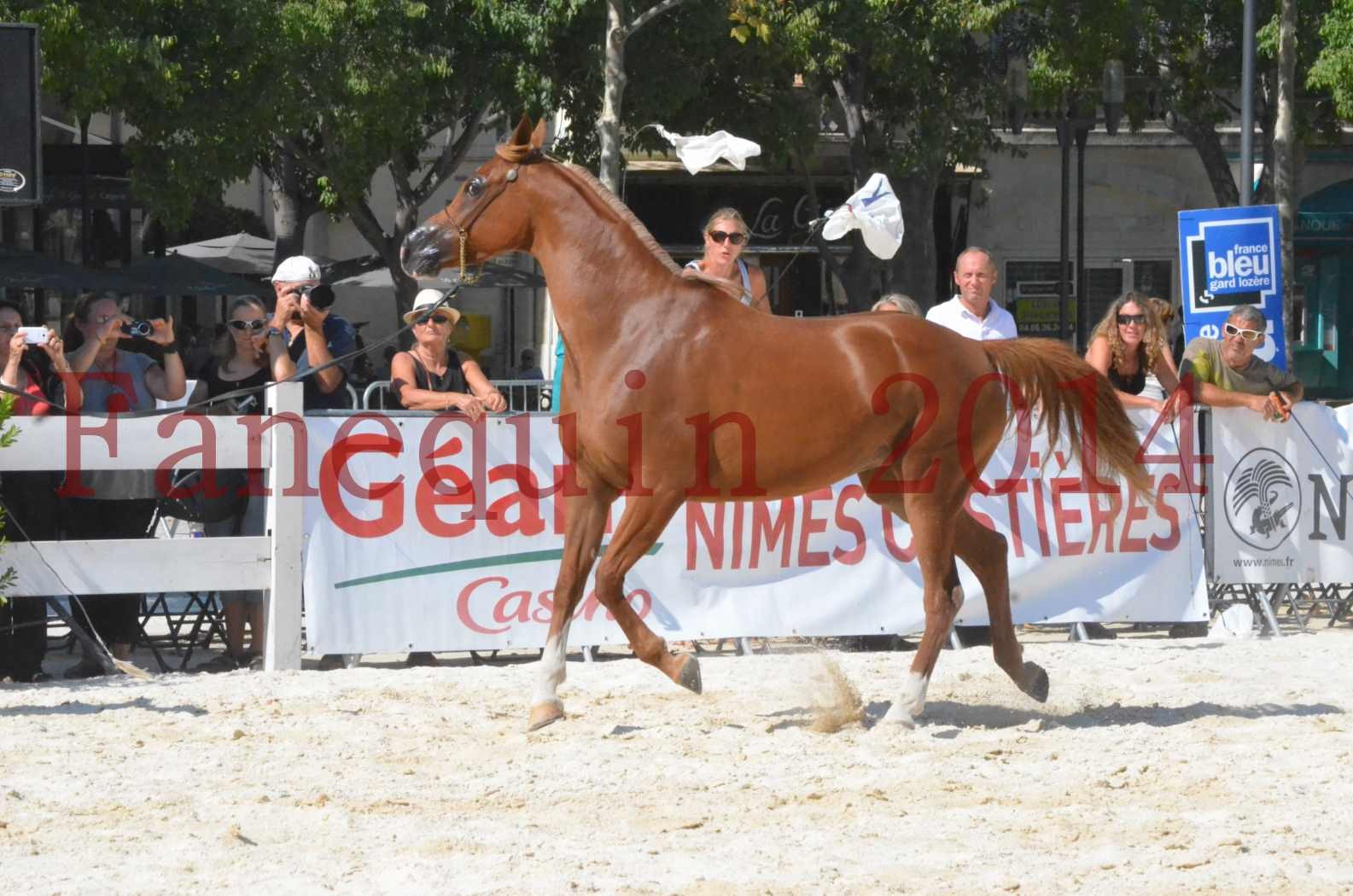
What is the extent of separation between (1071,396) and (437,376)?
3.14 m

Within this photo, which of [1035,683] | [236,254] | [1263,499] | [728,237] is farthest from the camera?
[236,254]

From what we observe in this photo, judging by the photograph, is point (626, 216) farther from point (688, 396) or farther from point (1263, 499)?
point (1263, 499)

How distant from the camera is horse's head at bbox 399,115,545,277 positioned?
6570 mm

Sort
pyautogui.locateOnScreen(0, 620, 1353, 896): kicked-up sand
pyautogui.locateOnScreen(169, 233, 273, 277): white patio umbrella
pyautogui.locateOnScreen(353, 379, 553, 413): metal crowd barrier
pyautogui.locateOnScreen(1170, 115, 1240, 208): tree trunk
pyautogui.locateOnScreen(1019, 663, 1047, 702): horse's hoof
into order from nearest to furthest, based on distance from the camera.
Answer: pyautogui.locateOnScreen(0, 620, 1353, 896): kicked-up sand, pyautogui.locateOnScreen(1019, 663, 1047, 702): horse's hoof, pyautogui.locateOnScreen(353, 379, 553, 413): metal crowd barrier, pyautogui.locateOnScreen(169, 233, 273, 277): white patio umbrella, pyautogui.locateOnScreen(1170, 115, 1240, 208): tree trunk

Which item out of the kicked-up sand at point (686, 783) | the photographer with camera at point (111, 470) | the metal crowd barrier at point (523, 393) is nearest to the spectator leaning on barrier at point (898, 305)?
the kicked-up sand at point (686, 783)

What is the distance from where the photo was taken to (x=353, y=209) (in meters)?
22.5

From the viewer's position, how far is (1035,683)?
674 cm

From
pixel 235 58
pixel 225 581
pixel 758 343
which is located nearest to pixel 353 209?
pixel 235 58

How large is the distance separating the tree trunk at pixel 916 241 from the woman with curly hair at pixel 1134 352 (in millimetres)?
14140

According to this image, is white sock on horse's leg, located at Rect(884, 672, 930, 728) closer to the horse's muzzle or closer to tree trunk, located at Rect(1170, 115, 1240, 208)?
the horse's muzzle

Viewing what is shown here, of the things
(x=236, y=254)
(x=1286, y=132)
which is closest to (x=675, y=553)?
(x=1286, y=132)

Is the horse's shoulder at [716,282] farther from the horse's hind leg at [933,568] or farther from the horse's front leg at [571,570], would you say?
the horse's hind leg at [933,568]

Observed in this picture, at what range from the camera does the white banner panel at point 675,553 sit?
309 inches

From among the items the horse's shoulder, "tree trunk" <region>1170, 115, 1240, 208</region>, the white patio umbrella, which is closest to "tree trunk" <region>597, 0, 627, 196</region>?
the white patio umbrella
